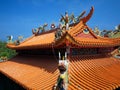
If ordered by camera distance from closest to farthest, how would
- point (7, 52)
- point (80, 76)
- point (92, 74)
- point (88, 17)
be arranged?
point (80, 76)
point (92, 74)
point (88, 17)
point (7, 52)

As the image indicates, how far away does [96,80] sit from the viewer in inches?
269

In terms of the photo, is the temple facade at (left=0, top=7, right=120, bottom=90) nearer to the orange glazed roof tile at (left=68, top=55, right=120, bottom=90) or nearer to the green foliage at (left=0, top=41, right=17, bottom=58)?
the orange glazed roof tile at (left=68, top=55, right=120, bottom=90)

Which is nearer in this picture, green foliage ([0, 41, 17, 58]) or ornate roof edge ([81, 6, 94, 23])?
ornate roof edge ([81, 6, 94, 23])

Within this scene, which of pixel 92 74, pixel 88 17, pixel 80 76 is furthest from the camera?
pixel 88 17

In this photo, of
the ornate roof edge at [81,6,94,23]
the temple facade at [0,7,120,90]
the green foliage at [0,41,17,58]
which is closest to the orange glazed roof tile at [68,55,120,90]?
the temple facade at [0,7,120,90]

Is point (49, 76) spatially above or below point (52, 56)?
below

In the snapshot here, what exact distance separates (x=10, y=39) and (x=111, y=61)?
9.24 m

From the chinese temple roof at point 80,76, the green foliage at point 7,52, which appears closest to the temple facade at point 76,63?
the chinese temple roof at point 80,76

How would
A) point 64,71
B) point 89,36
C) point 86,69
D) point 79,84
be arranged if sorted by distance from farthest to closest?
point 89,36 < point 86,69 < point 79,84 < point 64,71

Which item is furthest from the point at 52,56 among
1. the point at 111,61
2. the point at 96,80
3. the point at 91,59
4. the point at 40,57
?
the point at 111,61

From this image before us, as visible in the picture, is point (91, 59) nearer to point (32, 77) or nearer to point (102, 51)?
point (102, 51)

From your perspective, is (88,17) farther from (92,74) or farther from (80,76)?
(80,76)

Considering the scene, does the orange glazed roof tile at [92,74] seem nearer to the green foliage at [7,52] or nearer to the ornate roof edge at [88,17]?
the ornate roof edge at [88,17]

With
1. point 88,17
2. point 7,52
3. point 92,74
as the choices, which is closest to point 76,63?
point 92,74
